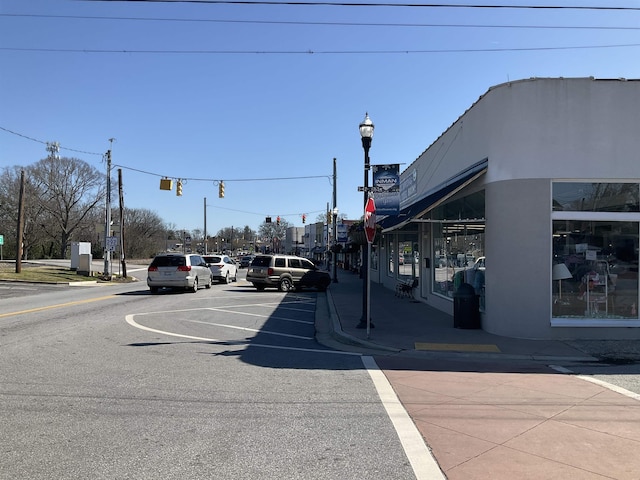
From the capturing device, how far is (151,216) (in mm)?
99625

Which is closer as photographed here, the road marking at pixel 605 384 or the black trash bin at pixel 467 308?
the road marking at pixel 605 384

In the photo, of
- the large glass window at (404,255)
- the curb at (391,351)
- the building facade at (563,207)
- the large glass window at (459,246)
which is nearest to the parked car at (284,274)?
the large glass window at (404,255)

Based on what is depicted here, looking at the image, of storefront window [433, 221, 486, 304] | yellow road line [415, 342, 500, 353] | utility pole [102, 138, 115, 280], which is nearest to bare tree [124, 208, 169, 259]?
utility pole [102, 138, 115, 280]

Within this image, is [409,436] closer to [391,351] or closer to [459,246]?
[391,351]

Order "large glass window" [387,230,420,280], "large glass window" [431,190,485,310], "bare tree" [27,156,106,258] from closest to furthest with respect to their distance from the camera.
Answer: "large glass window" [431,190,485,310] < "large glass window" [387,230,420,280] < "bare tree" [27,156,106,258]

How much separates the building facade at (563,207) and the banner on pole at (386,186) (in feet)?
5.78

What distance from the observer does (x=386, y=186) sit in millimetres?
11844

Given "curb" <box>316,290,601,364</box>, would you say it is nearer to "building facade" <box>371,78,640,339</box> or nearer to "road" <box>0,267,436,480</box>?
"road" <box>0,267,436,480</box>

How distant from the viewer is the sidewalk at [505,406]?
13.9 feet

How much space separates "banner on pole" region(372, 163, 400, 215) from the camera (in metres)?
11.8

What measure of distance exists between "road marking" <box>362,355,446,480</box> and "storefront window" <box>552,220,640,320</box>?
550 cm

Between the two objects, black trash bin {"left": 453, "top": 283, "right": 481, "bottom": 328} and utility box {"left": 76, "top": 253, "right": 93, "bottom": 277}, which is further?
utility box {"left": 76, "top": 253, "right": 93, "bottom": 277}

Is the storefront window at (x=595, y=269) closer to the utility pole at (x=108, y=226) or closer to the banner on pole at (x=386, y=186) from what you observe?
the banner on pole at (x=386, y=186)

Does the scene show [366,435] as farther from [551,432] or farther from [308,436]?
[551,432]
